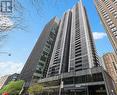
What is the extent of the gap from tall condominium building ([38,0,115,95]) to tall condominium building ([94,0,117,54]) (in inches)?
421

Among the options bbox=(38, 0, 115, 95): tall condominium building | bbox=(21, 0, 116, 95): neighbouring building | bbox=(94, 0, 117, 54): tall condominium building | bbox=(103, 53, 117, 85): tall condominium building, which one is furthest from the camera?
bbox=(103, 53, 117, 85): tall condominium building

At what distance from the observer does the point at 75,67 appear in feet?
218

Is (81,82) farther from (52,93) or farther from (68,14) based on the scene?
(68,14)

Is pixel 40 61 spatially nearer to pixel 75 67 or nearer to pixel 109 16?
pixel 75 67

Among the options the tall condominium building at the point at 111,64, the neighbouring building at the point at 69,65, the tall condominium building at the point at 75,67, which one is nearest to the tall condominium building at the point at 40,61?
the neighbouring building at the point at 69,65

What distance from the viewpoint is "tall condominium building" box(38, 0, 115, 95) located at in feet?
137

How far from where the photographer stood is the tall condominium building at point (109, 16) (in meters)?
66.8

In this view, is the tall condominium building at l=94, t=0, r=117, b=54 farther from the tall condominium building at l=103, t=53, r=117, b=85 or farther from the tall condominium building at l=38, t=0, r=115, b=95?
the tall condominium building at l=103, t=53, r=117, b=85

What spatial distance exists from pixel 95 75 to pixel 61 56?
3640cm

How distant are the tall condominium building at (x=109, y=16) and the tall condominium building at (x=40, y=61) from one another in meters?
35.8

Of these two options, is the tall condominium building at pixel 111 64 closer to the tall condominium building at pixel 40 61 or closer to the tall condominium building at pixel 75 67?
the tall condominium building at pixel 75 67

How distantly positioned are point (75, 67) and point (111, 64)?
6531 centimetres

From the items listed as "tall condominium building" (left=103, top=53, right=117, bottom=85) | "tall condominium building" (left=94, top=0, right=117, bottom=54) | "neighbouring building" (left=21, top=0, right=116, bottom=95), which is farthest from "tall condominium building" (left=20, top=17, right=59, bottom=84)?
"tall condominium building" (left=103, top=53, right=117, bottom=85)

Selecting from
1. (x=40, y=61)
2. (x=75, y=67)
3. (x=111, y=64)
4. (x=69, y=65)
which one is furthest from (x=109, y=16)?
(x=111, y=64)
